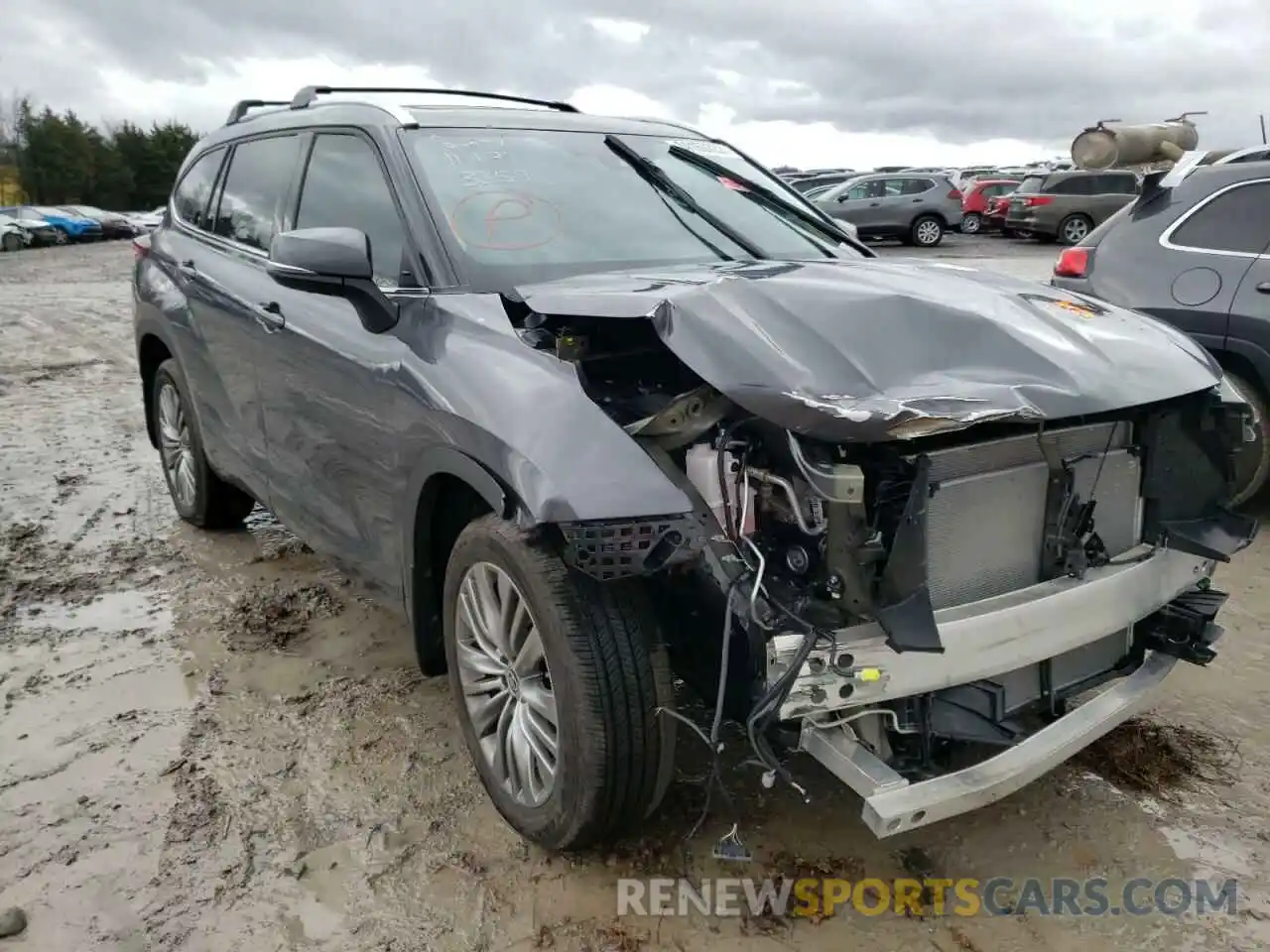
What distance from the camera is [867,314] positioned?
2.31 metres

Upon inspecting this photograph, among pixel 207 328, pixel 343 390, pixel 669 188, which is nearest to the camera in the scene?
pixel 343 390

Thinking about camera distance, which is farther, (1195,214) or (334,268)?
(1195,214)

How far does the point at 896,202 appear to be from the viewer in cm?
2380

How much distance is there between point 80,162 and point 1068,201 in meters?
50.0

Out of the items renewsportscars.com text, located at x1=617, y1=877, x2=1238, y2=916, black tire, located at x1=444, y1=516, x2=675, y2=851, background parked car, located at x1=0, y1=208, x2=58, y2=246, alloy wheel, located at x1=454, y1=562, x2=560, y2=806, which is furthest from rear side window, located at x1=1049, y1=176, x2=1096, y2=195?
background parked car, located at x1=0, y1=208, x2=58, y2=246

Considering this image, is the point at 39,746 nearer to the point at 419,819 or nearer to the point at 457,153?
the point at 419,819

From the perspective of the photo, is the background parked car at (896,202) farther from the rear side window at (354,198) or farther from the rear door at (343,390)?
the rear door at (343,390)

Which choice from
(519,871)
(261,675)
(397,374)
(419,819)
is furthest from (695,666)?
(261,675)

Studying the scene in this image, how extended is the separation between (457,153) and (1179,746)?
9.59 ft

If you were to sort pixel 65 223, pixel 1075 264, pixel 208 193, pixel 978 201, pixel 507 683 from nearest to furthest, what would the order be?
pixel 507 683 → pixel 208 193 → pixel 1075 264 → pixel 978 201 → pixel 65 223

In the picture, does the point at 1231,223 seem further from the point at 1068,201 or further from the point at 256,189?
the point at 1068,201

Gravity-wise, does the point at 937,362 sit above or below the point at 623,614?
above

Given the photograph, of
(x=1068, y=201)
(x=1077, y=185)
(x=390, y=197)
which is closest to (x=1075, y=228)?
(x=1068, y=201)

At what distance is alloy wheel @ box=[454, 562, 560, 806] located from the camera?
2.51 m
